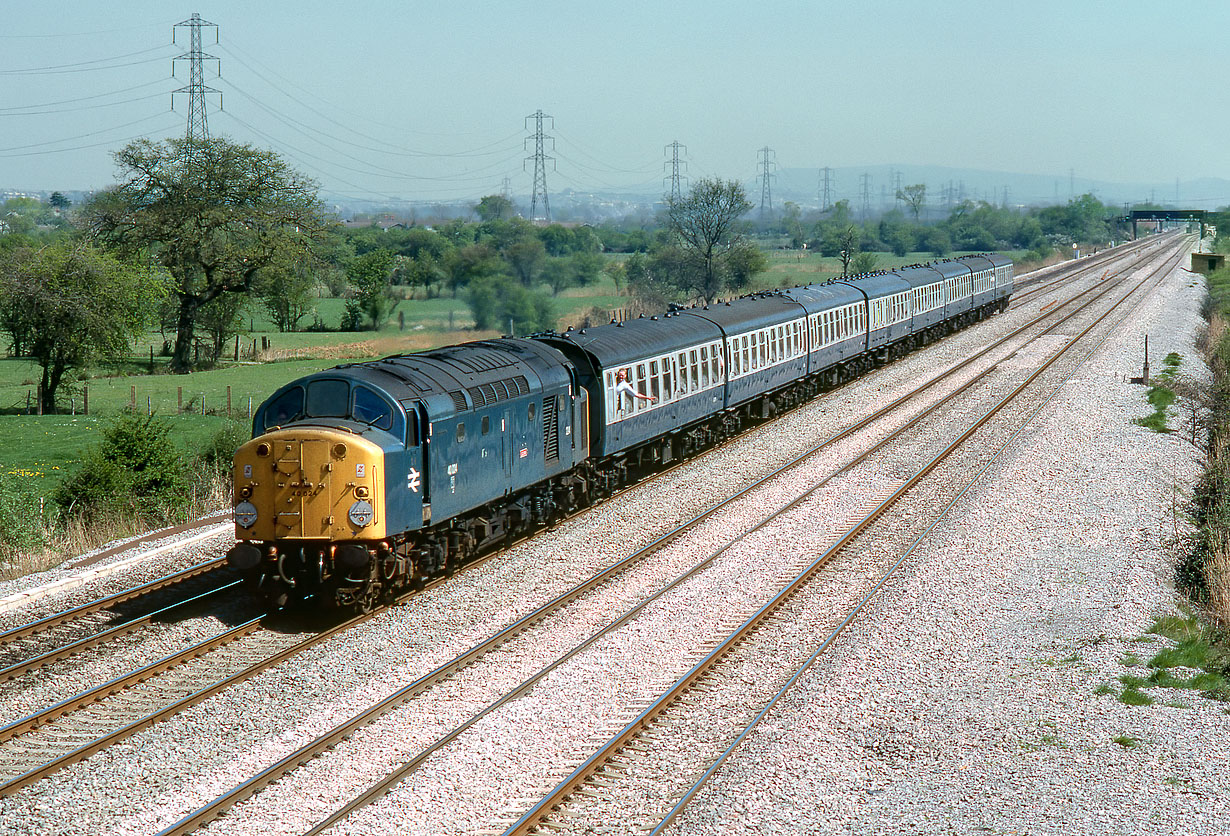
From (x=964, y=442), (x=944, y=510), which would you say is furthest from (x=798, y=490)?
(x=964, y=442)

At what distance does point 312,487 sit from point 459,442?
8.63 ft

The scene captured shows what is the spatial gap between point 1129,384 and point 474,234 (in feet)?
252

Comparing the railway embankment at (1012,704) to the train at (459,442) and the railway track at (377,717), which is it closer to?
the railway track at (377,717)

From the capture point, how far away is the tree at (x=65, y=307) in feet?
149

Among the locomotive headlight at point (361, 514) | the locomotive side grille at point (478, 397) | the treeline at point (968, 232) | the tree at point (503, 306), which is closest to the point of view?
the locomotive headlight at point (361, 514)

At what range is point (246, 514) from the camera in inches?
589

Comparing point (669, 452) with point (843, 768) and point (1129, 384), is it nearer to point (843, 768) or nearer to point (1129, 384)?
point (843, 768)

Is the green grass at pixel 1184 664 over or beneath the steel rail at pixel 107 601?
beneath

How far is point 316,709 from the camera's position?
12375 millimetres

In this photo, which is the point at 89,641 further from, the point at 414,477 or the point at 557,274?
the point at 557,274

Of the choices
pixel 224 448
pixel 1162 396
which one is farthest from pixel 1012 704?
pixel 1162 396

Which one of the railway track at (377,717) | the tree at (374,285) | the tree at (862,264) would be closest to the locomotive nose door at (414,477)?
the railway track at (377,717)

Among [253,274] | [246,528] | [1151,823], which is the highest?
[253,274]

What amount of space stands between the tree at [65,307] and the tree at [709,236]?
130ft
